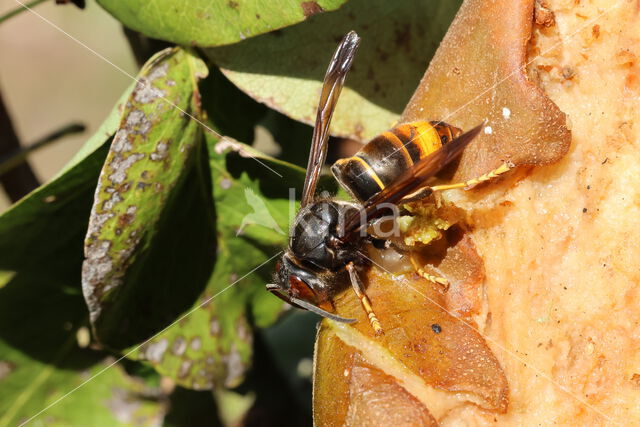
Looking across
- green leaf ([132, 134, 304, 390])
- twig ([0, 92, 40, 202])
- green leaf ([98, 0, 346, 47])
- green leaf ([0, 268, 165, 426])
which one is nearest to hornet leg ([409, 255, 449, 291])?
green leaf ([132, 134, 304, 390])

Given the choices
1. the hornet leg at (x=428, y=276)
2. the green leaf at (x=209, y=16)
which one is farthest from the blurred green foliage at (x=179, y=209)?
the hornet leg at (x=428, y=276)

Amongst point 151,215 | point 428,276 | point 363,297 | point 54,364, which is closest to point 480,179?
point 428,276

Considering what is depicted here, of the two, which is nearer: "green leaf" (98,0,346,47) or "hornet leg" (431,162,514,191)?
"hornet leg" (431,162,514,191)

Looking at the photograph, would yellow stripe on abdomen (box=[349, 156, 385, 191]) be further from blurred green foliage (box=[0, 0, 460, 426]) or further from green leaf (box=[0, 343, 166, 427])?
green leaf (box=[0, 343, 166, 427])

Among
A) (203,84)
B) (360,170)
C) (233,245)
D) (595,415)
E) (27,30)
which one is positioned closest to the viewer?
(595,415)

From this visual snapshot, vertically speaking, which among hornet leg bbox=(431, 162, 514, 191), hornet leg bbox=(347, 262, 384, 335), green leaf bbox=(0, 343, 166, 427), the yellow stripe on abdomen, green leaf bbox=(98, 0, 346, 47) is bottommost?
green leaf bbox=(0, 343, 166, 427)

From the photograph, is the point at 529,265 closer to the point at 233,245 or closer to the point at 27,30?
the point at 233,245

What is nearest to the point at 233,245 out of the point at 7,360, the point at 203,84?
the point at 203,84
